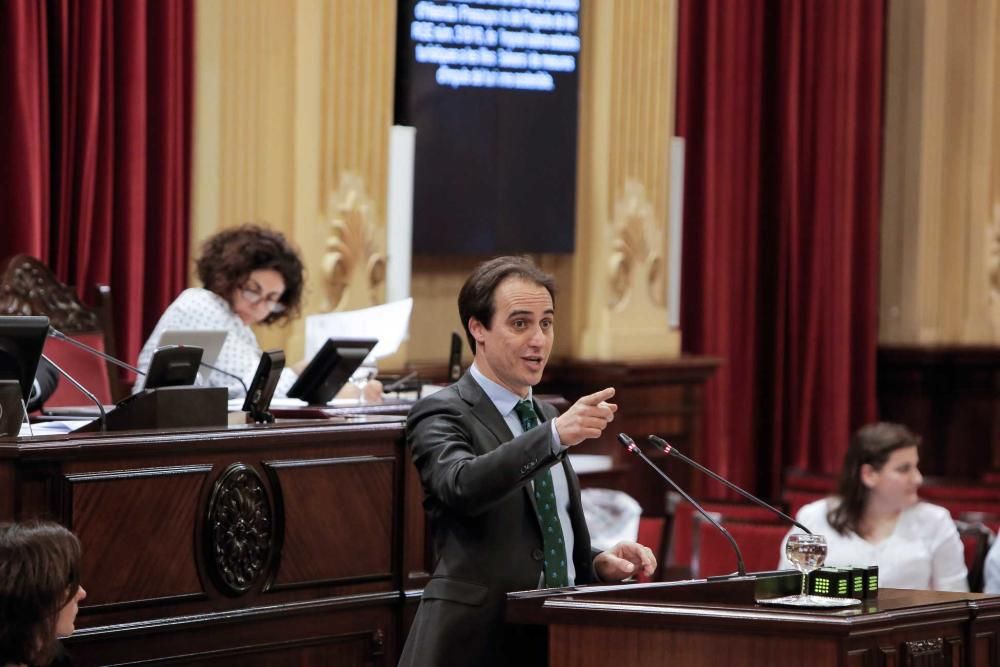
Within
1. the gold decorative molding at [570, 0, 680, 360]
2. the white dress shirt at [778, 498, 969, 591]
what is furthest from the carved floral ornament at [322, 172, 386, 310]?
the white dress shirt at [778, 498, 969, 591]

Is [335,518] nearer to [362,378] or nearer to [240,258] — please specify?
[362,378]

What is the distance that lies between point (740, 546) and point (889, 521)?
1.69ft

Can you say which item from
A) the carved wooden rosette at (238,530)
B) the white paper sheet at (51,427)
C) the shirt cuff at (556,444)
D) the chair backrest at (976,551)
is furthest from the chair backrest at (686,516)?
the shirt cuff at (556,444)

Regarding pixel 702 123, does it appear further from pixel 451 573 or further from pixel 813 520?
pixel 451 573

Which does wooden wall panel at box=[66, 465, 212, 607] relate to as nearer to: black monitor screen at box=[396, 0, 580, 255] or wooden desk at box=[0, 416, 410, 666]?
wooden desk at box=[0, 416, 410, 666]

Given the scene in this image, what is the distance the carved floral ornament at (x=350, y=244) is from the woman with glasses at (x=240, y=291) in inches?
38.6

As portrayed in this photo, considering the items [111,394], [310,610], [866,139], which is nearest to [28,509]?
[310,610]

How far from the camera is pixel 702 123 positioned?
28.1 ft

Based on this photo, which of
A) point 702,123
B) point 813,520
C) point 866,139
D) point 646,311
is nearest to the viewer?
point 813,520

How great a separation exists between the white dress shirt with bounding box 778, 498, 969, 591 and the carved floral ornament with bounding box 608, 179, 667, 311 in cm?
276

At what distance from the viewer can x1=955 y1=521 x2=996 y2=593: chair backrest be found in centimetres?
530

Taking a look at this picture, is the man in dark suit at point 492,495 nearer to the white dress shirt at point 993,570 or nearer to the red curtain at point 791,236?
the white dress shirt at point 993,570

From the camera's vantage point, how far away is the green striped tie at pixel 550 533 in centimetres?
314

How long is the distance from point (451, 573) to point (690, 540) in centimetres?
307
